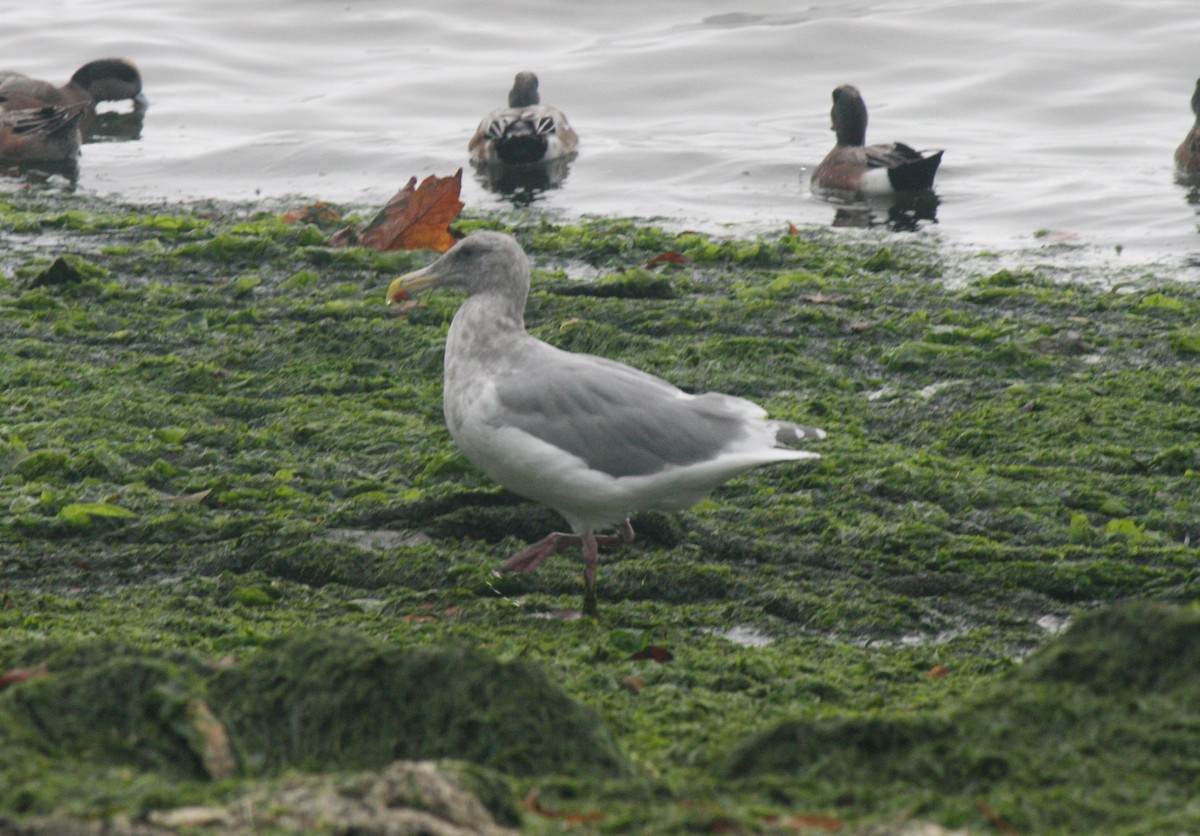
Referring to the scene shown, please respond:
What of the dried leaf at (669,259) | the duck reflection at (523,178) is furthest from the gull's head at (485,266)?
the duck reflection at (523,178)

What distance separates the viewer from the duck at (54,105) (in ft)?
47.3

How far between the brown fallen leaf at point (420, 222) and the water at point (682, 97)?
252cm

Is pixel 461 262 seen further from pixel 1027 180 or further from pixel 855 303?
pixel 1027 180

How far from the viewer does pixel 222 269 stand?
941 centimetres

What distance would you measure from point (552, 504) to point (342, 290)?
383cm

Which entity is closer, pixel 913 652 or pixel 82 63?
pixel 913 652

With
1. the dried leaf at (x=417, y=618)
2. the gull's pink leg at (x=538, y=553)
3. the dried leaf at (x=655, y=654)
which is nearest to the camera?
the dried leaf at (x=655, y=654)

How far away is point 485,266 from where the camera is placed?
19.4 feet

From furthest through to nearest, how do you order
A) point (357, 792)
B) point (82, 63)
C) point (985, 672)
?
point (82, 63) → point (985, 672) → point (357, 792)

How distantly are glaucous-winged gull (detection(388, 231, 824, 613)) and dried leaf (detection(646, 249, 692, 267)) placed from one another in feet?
13.7

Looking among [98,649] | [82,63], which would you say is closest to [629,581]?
[98,649]

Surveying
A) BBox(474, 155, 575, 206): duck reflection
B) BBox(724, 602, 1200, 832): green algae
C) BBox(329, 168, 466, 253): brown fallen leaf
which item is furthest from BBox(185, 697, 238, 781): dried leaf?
BBox(474, 155, 575, 206): duck reflection

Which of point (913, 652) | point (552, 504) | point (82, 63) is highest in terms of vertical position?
point (82, 63)

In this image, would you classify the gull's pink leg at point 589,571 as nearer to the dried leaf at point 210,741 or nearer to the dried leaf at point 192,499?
the dried leaf at point 192,499
